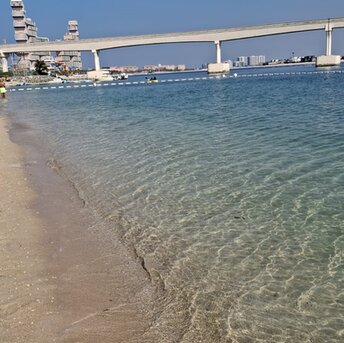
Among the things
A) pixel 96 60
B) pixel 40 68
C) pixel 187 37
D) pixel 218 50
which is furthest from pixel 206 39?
pixel 40 68

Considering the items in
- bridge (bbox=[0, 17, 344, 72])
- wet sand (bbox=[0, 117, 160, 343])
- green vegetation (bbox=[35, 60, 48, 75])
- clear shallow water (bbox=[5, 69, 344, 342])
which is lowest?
clear shallow water (bbox=[5, 69, 344, 342])

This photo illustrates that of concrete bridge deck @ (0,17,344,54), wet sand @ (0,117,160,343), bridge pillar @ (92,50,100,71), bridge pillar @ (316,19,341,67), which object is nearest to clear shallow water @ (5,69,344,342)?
wet sand @ (0,117,160,343)

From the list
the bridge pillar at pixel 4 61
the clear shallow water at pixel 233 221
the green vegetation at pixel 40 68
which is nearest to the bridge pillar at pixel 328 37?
the green vegetation at pixel 40 68

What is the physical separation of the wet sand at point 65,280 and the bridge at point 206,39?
104 m

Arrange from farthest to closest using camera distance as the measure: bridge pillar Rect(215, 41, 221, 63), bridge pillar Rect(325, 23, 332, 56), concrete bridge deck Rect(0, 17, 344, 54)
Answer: bridge pillar Rect(215, 41, 221, 63)
bridge pillar Rect(325, 23, 332, 56)
concrete bridge deck Rect(0, 17, 344, 54)

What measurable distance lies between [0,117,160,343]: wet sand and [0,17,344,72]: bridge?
4085 inches

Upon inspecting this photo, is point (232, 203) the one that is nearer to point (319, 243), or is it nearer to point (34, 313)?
point (319, 243)

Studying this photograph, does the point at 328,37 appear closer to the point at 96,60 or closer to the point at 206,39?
the point at 206,39

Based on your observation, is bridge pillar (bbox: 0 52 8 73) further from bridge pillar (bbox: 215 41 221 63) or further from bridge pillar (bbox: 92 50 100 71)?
bridge pillar (bbox: 215 41 221 63)

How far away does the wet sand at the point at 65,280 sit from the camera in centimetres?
391

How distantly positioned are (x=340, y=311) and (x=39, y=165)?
9.47m

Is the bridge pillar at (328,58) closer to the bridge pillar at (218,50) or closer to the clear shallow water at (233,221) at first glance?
the bridge pillar at (218,50)

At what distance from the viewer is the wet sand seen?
3.91 meters

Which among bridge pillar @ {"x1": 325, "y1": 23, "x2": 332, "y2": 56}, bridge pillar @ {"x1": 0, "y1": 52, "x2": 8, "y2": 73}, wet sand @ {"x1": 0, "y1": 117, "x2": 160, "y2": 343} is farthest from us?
bridge pillar @ {"x1": 0, "y1": 52, "x2": 8, "y2": 73}
